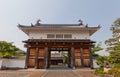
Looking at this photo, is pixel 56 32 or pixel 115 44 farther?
pixel 56 32

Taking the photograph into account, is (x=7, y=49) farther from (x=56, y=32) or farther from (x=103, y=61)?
(x=103, y=61)

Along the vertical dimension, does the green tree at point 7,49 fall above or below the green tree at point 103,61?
above

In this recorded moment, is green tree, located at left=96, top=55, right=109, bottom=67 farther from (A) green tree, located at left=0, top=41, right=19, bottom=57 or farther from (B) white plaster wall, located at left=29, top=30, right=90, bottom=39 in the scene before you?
(A) green tree, located at left=0, top=41, right=19, bottom=57

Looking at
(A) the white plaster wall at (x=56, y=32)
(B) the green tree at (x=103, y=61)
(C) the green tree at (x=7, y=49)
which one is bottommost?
(B) the green tree at (x=103, y=61)

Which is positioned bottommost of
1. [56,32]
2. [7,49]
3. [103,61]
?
[103,61]

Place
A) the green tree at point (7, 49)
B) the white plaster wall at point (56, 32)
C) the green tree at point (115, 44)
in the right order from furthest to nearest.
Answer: the green tree at point (7, 49), the white plaster wall at point (56, 32), the green tree at point (115, 44)

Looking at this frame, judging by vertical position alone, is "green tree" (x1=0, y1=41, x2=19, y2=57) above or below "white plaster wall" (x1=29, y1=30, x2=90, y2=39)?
below

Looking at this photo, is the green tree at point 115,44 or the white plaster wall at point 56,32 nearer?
the green tree at point 115,44

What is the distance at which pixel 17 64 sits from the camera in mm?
29766

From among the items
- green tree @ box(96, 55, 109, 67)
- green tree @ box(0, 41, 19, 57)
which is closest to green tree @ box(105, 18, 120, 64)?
green tree @ box(96, 55, 109, 67)

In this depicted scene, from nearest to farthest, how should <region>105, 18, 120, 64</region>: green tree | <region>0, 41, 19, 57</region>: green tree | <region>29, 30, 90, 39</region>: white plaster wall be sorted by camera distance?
<region>105, 18, 120, 64</region>: green tree, <region>29, 30, 90, 39</region>: white plaster wall, <region>0, 41, 19, 57</region>: green tree

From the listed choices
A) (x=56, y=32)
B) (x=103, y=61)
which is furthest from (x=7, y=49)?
(x=103, y=61)

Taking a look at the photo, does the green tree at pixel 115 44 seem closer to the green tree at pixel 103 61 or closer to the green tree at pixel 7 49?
the green tree at pixel 103 61

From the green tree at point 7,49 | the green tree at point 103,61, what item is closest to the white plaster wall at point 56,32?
the green tree at point 7,49
